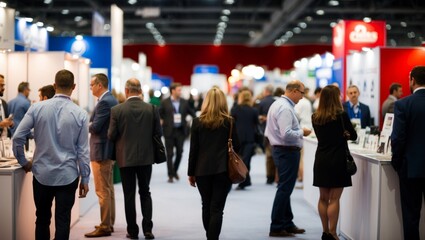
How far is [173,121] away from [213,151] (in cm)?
543

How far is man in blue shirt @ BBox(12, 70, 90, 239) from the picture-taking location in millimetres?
4301

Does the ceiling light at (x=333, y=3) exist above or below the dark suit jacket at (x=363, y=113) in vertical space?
above

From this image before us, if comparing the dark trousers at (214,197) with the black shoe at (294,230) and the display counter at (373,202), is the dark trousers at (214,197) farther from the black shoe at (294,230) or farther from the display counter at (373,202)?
the black shoe at (294,230)

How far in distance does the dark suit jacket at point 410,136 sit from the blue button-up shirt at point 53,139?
7.15 feet

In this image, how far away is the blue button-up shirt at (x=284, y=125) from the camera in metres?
5.79

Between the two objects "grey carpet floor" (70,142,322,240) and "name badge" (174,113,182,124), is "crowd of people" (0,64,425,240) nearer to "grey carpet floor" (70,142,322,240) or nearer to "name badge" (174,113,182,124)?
"grey carpet floor" (70,142,322,240)

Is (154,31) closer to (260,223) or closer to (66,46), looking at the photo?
(66,46)

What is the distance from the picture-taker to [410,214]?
479 centimetres

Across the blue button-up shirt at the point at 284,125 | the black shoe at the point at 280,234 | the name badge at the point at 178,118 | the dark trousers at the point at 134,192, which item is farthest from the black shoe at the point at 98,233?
the name badge at the point at 178,118

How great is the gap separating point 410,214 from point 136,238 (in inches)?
95.8

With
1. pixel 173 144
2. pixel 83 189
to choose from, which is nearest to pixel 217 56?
pixel 173 144

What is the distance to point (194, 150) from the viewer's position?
4.91m

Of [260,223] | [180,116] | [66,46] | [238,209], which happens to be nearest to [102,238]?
[260,223]

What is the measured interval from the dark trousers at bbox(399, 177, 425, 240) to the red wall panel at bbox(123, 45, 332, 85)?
30846mm
